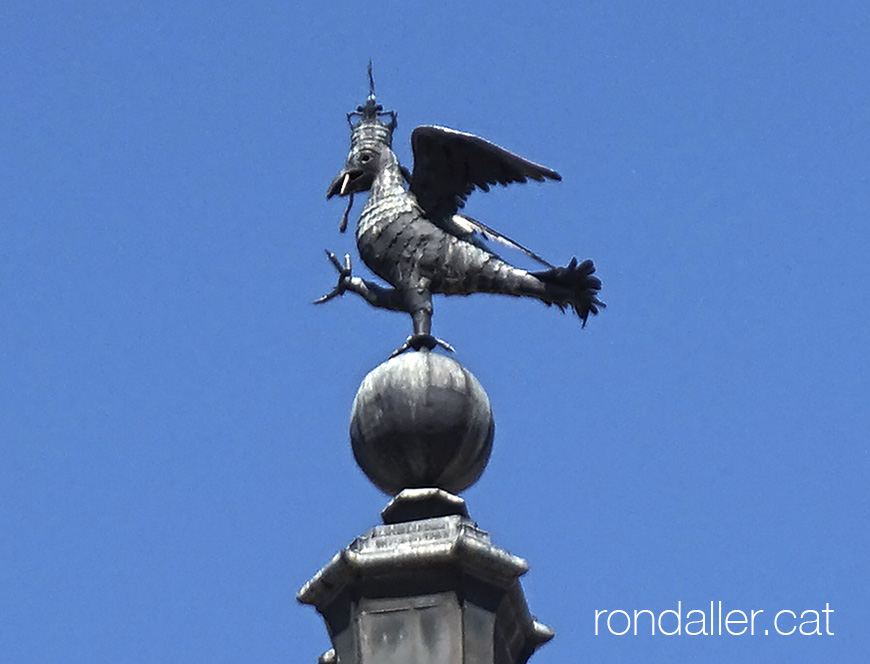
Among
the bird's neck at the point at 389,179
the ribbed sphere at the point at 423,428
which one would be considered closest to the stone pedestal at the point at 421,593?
the ribbed sphere at the point at 423,428

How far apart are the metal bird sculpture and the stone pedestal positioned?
112 cm

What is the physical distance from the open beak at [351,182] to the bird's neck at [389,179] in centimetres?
9

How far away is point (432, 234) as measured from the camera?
11.9 meters

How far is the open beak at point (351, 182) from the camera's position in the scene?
12352 millimetres

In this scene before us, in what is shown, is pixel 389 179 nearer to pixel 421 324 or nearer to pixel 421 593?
pixel 421 324

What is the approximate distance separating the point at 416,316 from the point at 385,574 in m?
1.44

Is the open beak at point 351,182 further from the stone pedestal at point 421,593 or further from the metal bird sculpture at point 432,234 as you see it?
the stone pedestal at point 421,593

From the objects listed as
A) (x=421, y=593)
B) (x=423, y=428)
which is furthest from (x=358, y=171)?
(x=421, y=593)

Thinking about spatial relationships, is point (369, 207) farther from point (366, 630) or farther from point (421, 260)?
point (366, 630)

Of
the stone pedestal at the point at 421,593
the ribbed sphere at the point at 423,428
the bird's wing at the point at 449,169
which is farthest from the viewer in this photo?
the bird's wing at the point at 449,169

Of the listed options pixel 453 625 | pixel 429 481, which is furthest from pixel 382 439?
pixel 453 625

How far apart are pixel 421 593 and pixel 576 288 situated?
1.70 metres

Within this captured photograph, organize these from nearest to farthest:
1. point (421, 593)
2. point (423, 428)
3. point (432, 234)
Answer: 1. point (421, 593)
2. point (423, 428)
3. point (432, 234)

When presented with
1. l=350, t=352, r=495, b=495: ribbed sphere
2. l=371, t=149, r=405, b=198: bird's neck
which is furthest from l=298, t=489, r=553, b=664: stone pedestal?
l=371, t=149, r=405, b=198: bird's neck
